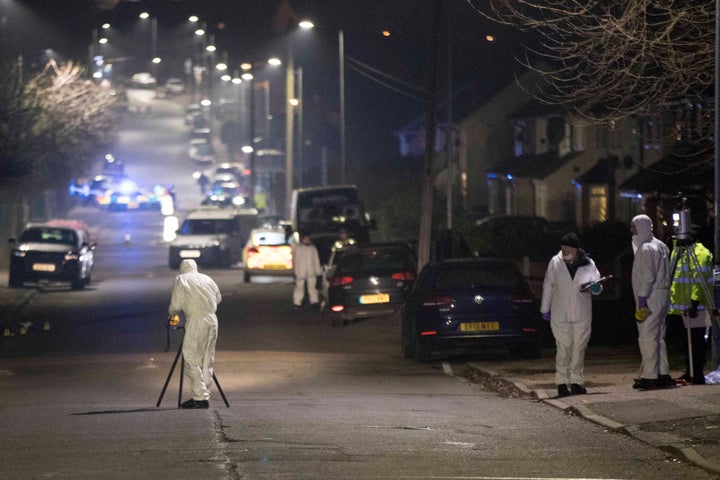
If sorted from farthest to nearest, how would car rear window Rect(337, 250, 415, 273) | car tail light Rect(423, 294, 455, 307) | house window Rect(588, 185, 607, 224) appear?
house window Rect(588, 185, 607, 224), car rear window Rect(337, 250, 415, 273), car tail light Rect(423, 294, 455, 307)

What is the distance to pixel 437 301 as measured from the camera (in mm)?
18438

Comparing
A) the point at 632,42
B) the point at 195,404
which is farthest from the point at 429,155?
the point at 195,404

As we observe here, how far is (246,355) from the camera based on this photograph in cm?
2022

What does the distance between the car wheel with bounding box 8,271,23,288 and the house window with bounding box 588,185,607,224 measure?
22.3 meters

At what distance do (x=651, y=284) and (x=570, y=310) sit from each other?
88 cm

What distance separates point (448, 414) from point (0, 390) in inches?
223

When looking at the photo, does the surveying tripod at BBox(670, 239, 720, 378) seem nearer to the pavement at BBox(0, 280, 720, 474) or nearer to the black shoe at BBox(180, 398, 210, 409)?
the pavement at BBox(0, 280, 720, 474)

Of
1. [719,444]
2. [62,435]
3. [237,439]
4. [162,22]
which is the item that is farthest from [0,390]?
[162,22]

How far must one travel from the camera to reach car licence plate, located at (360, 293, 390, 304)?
2488cm

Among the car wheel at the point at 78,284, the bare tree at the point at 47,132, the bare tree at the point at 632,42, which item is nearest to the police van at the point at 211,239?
the bare tree at the point at 47,132

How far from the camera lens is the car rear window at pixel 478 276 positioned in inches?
736

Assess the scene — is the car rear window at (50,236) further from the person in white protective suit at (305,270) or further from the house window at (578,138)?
the house window at (578,138)

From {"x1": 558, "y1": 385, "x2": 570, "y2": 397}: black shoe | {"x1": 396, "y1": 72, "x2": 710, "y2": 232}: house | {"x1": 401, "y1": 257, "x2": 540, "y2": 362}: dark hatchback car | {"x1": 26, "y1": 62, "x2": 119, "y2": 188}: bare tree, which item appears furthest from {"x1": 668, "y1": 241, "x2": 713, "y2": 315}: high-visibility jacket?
{"x1": 26, "y1": 62, "x2": 119, "y2": 188}: bare tree

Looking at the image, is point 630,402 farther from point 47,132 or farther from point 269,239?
point 47,132
